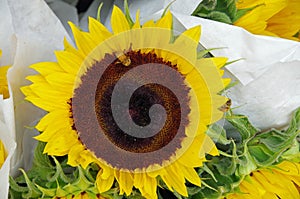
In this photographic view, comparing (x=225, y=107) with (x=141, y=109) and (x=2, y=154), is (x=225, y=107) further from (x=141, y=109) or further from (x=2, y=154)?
(x=2, y=154)

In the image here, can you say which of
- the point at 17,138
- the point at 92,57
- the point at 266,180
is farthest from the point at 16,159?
the point at 266,180

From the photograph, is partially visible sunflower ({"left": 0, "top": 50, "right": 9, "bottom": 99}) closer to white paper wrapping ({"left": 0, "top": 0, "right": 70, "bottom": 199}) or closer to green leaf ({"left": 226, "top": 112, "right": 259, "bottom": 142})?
white paper wrapping ({"left": 0, "top": 0, "right": 70, "bottom": 199})

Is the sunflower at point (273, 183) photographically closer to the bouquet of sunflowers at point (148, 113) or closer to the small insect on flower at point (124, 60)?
the bouquet of sunflowers at point (148, 113)

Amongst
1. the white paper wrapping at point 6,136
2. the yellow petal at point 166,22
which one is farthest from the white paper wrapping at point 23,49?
the yellow petal at point 166,22

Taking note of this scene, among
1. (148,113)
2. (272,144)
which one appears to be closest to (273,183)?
(272,144)

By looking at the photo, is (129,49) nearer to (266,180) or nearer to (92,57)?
(92,57)

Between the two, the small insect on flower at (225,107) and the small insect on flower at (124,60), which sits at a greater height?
the small insect on flower at (124,60)

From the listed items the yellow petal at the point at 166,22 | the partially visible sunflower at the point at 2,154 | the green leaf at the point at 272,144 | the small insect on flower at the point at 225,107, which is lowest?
the partially visible sunflower at the point at 2,154

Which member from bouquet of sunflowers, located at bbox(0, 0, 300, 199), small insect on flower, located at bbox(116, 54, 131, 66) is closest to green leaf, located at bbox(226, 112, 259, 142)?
bouquet of sunflowers, located at bbox(0, 0, 300, 199)
